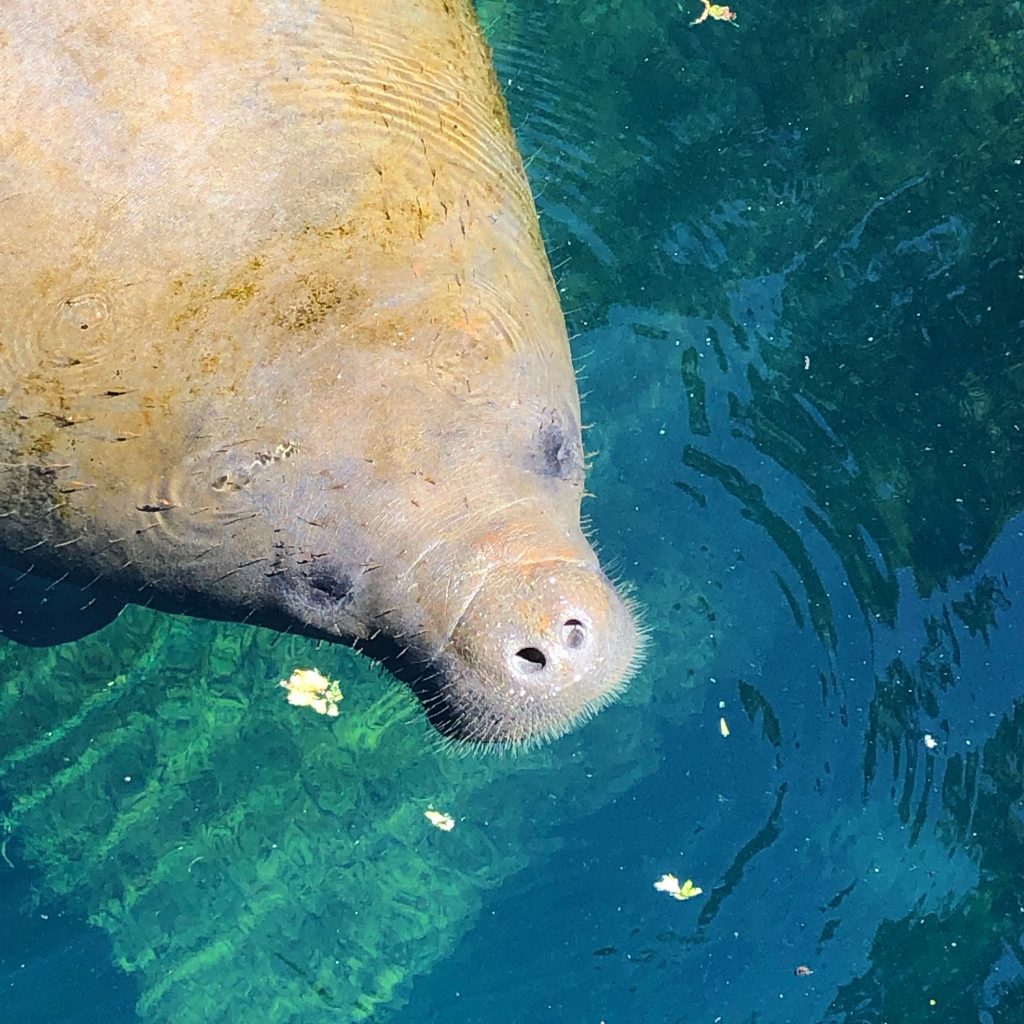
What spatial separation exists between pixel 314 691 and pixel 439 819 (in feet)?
3.00

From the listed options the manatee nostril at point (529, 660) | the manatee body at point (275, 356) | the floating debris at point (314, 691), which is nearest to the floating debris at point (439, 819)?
the floating debris at point (314, 691)

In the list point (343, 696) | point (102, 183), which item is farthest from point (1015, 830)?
point (102, 183)

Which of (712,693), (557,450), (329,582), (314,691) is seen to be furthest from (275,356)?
(712,693)

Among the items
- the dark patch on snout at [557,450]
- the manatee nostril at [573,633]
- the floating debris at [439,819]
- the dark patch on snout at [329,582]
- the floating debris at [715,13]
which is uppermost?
the floating debris at [715,13]

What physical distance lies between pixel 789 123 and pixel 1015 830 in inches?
155

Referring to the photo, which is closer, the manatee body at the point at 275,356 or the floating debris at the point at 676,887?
the manatee body at the point at 275,356

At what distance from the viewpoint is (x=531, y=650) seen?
2.90m

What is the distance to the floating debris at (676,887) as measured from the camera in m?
6.32

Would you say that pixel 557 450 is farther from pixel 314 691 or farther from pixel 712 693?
pixel 712 693

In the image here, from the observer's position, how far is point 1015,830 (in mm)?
6617

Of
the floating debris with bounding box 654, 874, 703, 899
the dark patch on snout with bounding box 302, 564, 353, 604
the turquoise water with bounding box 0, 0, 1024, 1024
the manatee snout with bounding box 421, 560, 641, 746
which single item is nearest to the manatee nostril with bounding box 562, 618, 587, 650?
the manatee snout with bounding box 421, 560, 641, 746

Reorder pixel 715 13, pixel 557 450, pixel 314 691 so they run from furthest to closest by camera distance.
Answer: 1. pixel 715 13
2. pixel 314 691
3. pixel 557 450

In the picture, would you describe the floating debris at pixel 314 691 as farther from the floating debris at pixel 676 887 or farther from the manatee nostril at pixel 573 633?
the manatee nostril at pixel 573 633

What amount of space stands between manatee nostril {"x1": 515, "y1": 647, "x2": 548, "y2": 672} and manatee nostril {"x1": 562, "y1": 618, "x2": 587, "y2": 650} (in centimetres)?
7
